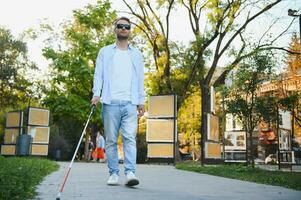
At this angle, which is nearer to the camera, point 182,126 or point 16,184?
point 16,184

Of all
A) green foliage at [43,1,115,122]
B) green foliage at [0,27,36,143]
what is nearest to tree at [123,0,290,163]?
green foliage at [43,1,115,122]

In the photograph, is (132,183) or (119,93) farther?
(119,93)

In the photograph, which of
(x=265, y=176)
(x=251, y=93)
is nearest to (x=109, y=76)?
(x=265, y=176)

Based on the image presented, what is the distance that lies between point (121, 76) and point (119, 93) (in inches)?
9.4

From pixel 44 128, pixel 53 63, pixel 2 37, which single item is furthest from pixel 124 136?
pixel 2 37

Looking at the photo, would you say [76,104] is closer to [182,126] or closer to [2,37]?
[182,126]

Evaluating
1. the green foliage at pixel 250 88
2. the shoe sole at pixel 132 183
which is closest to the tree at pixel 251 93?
the green foliage at pixel 250 88

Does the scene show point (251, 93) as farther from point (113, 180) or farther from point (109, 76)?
point (113, 180)

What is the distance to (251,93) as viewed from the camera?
1322cm

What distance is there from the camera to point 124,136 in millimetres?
5410

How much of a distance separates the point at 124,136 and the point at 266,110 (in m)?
9.02

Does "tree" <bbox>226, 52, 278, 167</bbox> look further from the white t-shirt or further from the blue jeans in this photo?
the white t-shirt

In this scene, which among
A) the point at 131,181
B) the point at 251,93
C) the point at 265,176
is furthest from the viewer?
the point at 251,93

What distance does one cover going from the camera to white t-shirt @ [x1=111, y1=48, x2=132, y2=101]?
17.7 ft
